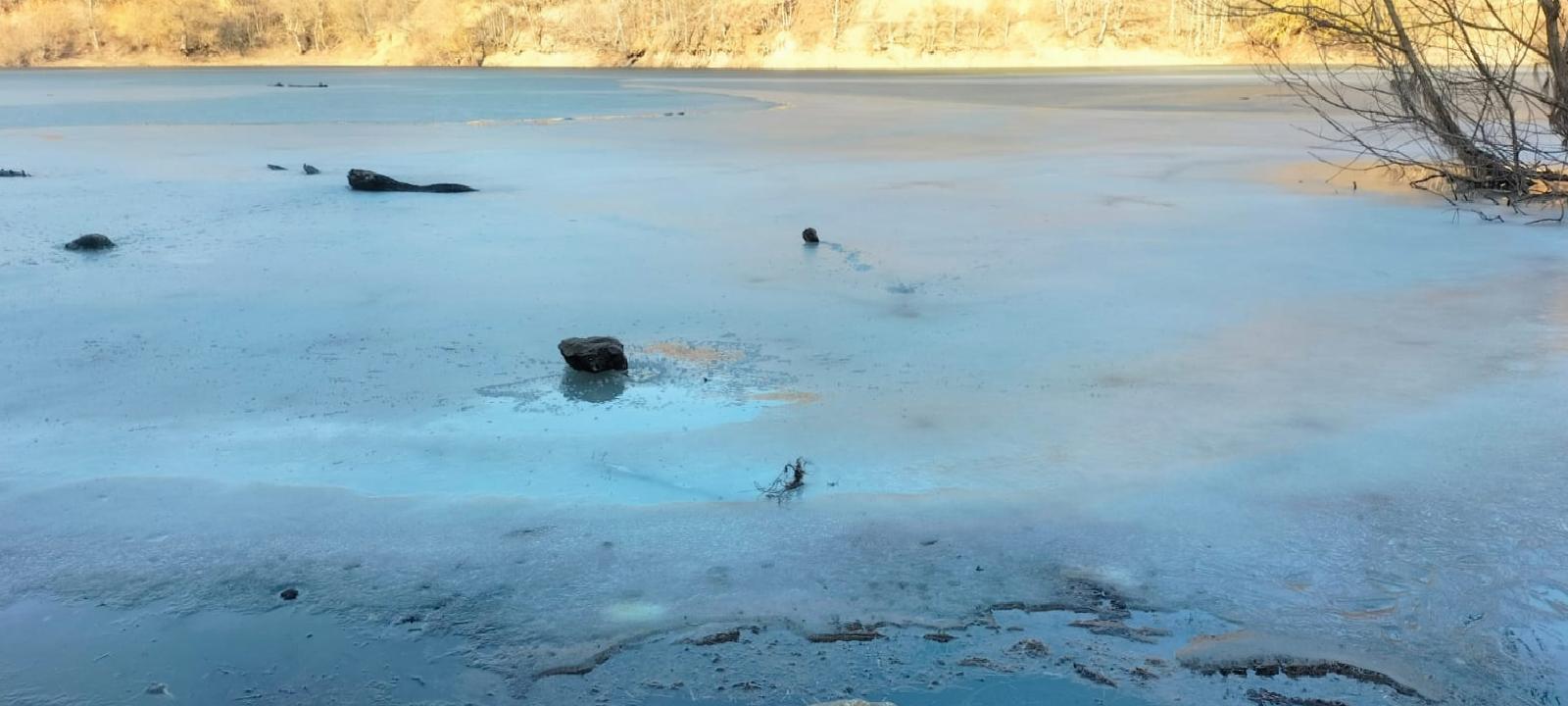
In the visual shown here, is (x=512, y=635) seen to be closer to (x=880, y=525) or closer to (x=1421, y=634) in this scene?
(x=880, y=525)

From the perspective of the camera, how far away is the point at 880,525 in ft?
10.6

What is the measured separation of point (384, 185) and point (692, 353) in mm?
6137

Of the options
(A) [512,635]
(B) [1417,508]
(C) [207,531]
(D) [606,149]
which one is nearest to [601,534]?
(A) [512,635]

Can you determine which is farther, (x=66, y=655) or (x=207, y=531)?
(x=207, y=531)

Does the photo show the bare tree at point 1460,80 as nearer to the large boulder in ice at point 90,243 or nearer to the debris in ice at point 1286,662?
the debris in ice at point 1286,662

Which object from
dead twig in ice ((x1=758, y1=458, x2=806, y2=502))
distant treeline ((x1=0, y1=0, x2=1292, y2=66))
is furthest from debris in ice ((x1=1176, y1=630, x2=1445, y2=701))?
distant treeline ((x1=0, y1=0, x2=1292, y2=66))

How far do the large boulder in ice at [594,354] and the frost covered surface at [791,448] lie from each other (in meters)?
0.09

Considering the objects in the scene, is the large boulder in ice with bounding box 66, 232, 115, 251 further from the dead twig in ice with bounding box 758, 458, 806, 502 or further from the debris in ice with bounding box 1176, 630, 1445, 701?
the debris in ice with bounding box 1176, 630, 1445, 701

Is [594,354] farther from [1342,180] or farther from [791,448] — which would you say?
[1342,180]

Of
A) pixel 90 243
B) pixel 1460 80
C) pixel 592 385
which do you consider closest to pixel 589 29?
pixel 90 243

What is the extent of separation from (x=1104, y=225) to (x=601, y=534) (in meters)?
5.85

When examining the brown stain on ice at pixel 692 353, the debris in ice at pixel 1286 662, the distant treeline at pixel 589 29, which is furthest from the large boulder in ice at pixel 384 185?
the distant treeline at pixel 589 29

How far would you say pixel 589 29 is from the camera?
226 ft

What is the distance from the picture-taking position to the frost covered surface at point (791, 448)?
260 centimetres
